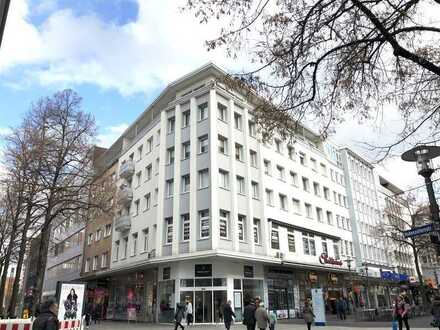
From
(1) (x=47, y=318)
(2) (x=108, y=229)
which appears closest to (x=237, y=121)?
(2) (x=108, y=229)

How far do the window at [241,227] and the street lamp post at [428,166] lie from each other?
833 inches

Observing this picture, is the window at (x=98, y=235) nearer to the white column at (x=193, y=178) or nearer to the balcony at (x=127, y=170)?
the balcony at (x=127, y=170)

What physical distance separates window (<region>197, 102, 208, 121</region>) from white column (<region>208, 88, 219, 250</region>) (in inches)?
30.6

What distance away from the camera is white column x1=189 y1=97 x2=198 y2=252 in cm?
2784

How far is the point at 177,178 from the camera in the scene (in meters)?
30.6

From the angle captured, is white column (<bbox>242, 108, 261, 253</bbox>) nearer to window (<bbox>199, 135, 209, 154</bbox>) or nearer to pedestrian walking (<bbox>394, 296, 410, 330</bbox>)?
window (<bbox>199, 135, 209, 154</bbox>)

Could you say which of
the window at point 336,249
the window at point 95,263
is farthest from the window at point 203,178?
the window at point 95,263

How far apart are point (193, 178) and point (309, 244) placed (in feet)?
47.0

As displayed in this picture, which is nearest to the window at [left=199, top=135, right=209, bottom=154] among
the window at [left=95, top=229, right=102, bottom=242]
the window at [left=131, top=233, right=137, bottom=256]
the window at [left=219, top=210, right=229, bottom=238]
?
the window at [left=219, top=210, right=229, bottom=238]

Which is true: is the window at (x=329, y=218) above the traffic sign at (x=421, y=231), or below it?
above

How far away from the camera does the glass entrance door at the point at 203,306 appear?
26431mm

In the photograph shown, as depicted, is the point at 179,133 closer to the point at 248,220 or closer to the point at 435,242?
the point at 248,220

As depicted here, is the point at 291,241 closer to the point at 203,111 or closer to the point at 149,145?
the point at 203,111

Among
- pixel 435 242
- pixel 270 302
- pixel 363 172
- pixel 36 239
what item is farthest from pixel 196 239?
pixel 363 172
